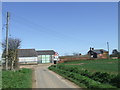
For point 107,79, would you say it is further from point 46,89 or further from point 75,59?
point 75,59

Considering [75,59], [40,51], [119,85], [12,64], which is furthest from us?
[40,51]

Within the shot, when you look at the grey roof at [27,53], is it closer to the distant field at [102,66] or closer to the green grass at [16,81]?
the distant field at [102,66]

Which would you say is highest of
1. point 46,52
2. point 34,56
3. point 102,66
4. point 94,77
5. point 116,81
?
point 46,52

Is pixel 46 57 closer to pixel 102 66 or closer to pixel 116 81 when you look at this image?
pixel 102 66

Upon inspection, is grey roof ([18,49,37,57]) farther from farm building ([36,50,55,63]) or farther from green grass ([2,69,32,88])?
green grass ([2,69,32,88])

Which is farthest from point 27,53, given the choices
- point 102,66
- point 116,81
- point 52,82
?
point 116,81

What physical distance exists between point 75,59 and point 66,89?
65423 mm

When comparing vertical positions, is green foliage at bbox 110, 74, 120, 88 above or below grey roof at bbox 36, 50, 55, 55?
below

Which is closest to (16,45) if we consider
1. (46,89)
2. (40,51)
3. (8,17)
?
(8,17)

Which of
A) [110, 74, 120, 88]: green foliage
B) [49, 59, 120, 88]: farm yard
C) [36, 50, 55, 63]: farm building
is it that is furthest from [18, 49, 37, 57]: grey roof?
[110, 74, 120, 88]: green foliage

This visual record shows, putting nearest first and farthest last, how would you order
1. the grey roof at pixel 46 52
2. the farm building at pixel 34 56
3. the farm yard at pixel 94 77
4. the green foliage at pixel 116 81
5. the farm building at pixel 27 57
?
the green foliage at pixel 116 81
the farm yard at pixel 94 77
the farm building at pixel 27 57
the farm building at pixel 34 56
the grey roof at pixel 46 52

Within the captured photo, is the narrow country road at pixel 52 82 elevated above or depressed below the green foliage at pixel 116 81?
below

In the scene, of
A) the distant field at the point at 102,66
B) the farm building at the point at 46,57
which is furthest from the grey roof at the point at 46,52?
the distant field at the point at 102,66

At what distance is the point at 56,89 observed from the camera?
607 inches
